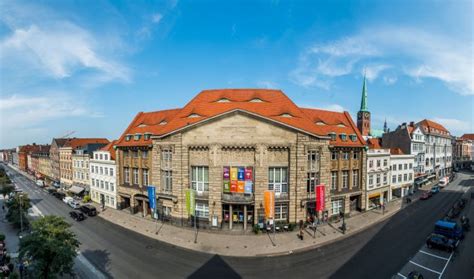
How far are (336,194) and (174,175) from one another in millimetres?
26496

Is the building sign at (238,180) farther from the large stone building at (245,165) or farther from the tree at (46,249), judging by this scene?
the tree at (46,249)

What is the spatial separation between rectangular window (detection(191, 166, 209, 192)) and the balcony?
3164mm

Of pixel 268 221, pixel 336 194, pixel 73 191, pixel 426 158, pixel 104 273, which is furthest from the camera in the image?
pixel 426 158

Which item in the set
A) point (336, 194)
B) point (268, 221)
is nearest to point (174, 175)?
point (268, 221)

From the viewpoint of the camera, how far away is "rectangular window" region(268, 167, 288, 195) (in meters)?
34.7

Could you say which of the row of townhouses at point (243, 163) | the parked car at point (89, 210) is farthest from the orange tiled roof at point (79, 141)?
the parked car at point (89, 210)

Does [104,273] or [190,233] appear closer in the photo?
[104,273]

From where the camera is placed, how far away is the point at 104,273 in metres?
23.0

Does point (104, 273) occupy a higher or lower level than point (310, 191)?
lower

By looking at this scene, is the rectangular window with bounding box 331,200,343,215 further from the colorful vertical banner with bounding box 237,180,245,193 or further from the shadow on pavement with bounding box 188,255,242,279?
the shadow on pavement with bounding box 188,255,242,279

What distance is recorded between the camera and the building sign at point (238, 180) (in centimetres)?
3381

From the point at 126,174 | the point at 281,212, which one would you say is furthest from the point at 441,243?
the point at 126,174

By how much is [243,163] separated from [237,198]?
16.7 ft

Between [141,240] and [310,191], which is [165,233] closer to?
[141,240]
